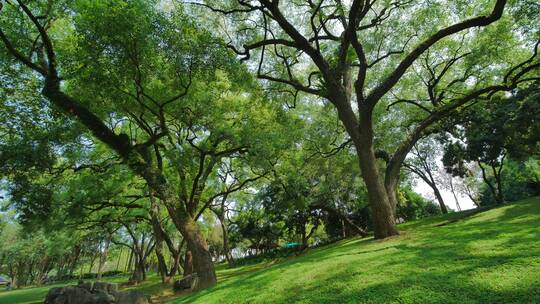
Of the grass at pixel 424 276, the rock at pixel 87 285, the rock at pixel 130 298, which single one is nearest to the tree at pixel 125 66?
the rock at pixel 130 298

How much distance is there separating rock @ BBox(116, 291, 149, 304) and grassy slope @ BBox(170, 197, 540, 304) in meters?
4.96

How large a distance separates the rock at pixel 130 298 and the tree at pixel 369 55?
7583 millimetres

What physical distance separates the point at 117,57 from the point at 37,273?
5508 cm

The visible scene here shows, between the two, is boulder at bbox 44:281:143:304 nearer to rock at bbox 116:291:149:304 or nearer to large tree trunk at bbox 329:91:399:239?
rock at bbox 116:291:149:304

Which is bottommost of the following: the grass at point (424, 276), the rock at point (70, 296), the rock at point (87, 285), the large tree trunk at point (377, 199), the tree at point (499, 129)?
the grass at point (424, 276)

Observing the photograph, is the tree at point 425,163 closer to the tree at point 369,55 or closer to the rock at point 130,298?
the tree at point 369,55

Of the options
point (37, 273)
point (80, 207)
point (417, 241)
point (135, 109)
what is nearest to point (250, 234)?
point (80, 207)

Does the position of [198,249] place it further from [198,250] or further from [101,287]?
[101,287]

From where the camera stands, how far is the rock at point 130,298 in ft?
30.2

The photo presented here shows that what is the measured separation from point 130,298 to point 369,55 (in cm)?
1305

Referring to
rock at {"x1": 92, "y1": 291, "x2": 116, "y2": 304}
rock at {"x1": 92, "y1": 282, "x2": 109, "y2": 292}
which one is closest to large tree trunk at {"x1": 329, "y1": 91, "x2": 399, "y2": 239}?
rock at {"x1": 92, "y1": 291, "x2": 116, "y2": 304}

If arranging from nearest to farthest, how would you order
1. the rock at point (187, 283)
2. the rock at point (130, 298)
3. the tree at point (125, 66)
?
the tree at point (125, 66) → the rock at point (130, 298) → the rock at point (187, 283)

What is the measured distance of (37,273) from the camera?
46688mm

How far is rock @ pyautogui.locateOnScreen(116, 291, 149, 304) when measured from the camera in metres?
9.22
